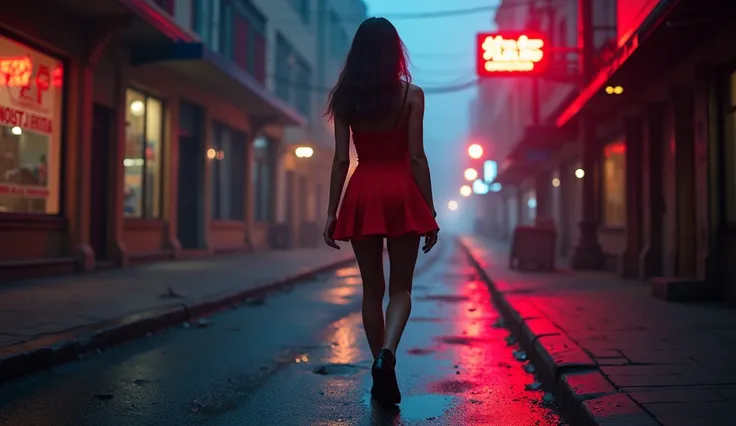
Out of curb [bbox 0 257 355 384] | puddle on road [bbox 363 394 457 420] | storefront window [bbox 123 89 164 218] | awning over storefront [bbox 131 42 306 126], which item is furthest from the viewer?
storefront window [bbox 123 89 164 218]

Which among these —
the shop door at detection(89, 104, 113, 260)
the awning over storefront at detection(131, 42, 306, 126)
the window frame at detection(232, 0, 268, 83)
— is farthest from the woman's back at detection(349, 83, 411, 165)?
the window frame at detection(232, 0, 268, 83)

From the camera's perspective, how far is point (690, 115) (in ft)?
31.2

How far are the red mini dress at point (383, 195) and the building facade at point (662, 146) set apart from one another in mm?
3981

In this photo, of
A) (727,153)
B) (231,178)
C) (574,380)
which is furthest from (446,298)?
(231,178)

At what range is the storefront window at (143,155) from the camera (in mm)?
13930

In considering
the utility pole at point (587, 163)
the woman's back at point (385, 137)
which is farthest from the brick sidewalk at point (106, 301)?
the utility pole at point (587, 163)

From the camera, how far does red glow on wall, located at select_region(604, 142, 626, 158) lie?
1365cm

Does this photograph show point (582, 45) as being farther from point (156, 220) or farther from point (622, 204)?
point (156, 220)

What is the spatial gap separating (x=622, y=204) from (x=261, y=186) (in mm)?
12398

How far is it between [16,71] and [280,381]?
7624 mm

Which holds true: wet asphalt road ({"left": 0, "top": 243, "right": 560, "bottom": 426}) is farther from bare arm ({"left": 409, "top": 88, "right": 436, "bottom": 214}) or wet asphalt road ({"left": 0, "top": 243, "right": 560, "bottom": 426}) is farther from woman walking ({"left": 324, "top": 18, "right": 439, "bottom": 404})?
bare arm ({"left": 409, "top": 88, "right": 436, "bottom": 214})

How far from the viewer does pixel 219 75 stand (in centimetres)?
1535

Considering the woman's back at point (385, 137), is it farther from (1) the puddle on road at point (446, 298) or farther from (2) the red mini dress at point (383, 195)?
(1) the puddle on road at point (446, 298)

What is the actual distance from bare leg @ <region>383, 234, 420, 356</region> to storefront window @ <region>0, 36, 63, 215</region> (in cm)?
784
